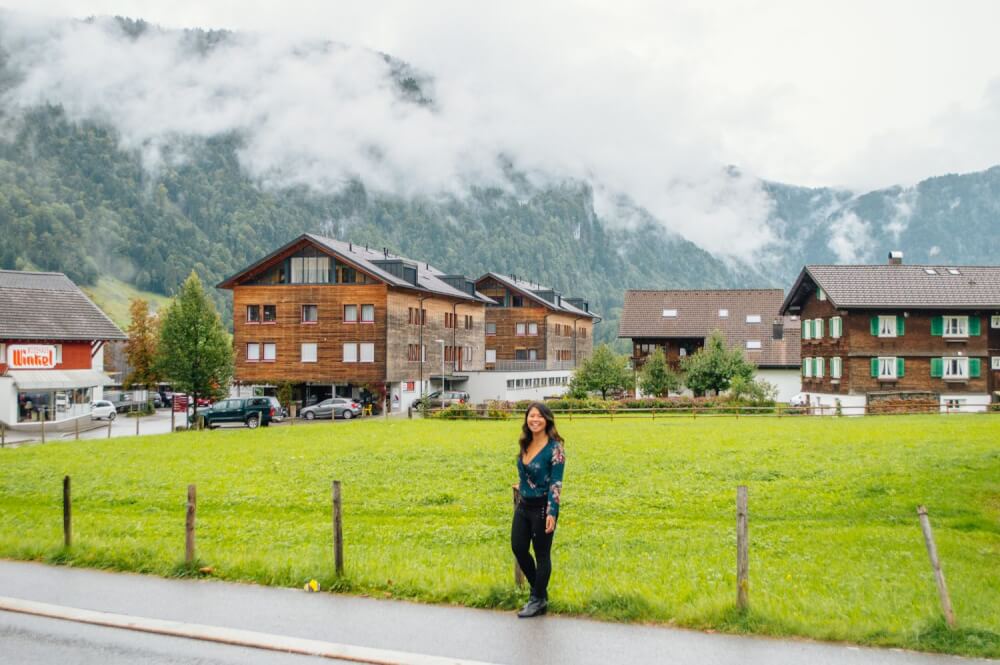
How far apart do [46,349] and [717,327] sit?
1972 inches

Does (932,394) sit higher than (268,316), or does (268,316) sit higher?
(268,316)

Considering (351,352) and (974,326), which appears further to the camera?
(351,352)

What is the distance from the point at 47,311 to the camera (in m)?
55.8

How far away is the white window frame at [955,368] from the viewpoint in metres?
55.2

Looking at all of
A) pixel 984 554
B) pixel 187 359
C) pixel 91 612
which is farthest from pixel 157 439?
pixel 984 554

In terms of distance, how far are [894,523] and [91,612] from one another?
1272 centimetres

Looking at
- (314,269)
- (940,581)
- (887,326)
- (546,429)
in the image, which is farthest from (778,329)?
(546,429)

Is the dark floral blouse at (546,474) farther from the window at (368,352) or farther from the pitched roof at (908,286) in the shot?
the window at (368,352)

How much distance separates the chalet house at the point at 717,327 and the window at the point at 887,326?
62.3 ft

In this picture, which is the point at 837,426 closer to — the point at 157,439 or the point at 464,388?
the point at 157,439

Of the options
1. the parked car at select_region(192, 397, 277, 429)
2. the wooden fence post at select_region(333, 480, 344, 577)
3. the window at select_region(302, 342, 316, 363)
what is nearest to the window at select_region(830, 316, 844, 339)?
the window at select_region(302, 342, 316, 363)

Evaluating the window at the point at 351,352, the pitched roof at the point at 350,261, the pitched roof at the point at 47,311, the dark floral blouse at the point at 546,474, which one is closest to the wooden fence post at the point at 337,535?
the dark floral blouse at the point at 546,474

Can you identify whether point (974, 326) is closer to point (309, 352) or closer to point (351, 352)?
point (351, 352)

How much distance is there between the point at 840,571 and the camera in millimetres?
12305
